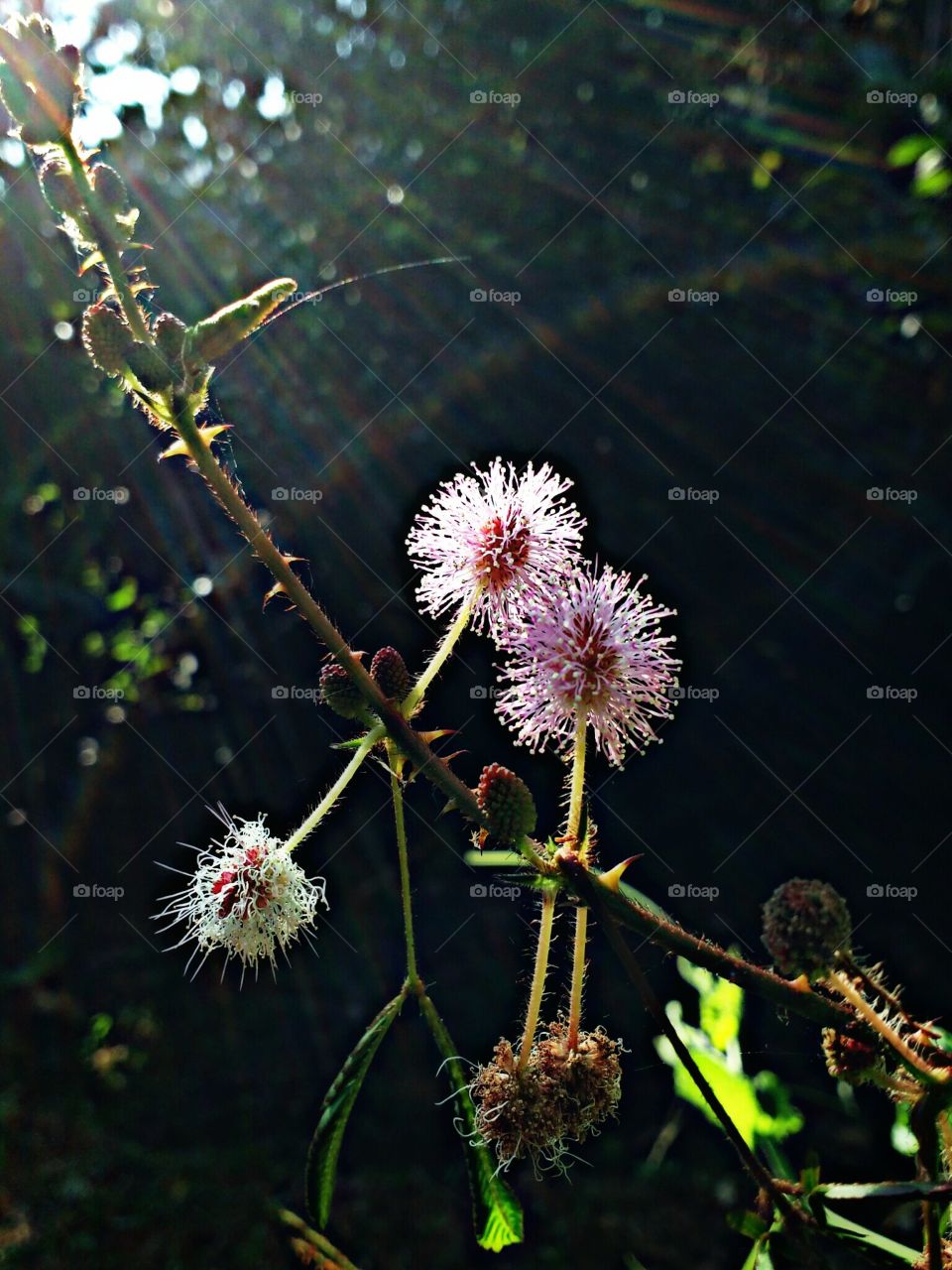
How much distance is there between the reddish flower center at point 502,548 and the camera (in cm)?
161

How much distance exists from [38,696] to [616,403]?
3.10 meters

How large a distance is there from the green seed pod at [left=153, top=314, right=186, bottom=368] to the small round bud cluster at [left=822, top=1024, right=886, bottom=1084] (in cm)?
114

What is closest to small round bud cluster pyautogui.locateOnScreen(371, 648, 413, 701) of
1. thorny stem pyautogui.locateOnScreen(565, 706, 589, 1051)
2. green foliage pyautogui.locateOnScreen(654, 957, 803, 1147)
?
thorny stem pyautogui.locateOnScreen(565, 706, 589, 1051)

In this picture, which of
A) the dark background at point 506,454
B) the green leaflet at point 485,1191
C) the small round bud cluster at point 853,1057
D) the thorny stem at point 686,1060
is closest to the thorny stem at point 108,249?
the thorny stem at point 686,1060

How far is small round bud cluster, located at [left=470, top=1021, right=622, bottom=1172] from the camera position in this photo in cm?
136

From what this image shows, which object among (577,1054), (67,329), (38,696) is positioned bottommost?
(577,1054)

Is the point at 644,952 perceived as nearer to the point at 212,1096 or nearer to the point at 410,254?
the point at 410,254

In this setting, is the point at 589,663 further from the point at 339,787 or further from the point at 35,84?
the point at 35,84

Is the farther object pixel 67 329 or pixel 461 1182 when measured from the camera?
pixel 461 1182

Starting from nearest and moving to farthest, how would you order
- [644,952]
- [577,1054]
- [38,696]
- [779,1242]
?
[779,1242] < [577,1054] < [644,952] < [38,696]

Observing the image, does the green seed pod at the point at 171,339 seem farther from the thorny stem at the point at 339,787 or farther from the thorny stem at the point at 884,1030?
the thorny stem at the point at 884,1030

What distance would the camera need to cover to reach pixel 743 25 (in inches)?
157

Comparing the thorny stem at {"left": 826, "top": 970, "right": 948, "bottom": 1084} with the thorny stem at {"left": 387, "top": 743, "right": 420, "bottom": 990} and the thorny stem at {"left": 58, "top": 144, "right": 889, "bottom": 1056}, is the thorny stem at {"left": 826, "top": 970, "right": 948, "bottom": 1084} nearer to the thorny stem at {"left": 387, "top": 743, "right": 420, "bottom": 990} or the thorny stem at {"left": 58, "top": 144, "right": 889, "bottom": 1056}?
the thorny stem at {"left": 58, "top": 144, "right": 889, "bottom": 1056}

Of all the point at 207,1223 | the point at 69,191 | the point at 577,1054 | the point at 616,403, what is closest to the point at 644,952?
the point at 577,1054
